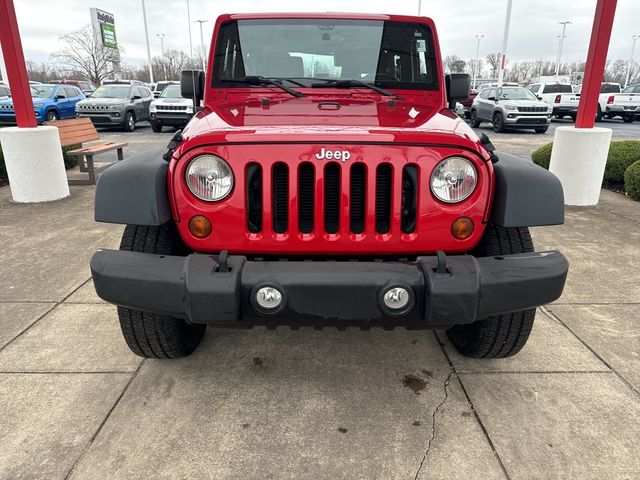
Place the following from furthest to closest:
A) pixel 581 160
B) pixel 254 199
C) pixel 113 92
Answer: pixel 113 92
pixel 581 160
pixel 254 199

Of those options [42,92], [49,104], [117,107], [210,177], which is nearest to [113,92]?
[117,107]

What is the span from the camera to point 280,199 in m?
2.27

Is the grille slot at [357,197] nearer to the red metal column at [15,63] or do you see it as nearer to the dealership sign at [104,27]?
the red metal column at [15,63]

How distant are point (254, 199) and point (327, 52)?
157 cm

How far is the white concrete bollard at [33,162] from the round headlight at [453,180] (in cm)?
593

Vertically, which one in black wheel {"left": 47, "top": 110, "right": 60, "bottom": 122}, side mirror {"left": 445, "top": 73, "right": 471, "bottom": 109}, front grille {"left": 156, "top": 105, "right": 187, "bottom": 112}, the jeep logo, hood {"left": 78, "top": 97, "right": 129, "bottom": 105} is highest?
side mirror {"left": 445, "top": 73, "right": 471, "bottom": 109}

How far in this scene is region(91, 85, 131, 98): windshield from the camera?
54.1 feet

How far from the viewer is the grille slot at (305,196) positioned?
2.20m

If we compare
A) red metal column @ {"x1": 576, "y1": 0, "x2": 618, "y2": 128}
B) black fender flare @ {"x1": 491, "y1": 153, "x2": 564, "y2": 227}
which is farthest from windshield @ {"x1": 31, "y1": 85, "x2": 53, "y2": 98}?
black fender flare @ {"x1": 491, "y1": 153, "x2": 564, "y2": 227}

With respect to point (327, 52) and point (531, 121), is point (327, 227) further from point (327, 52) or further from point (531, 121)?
point (531, 121)

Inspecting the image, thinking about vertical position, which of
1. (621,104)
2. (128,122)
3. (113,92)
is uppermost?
(113,92)

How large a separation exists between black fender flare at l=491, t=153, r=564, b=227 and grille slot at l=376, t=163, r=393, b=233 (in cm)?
50

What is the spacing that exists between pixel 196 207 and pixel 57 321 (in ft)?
6.03

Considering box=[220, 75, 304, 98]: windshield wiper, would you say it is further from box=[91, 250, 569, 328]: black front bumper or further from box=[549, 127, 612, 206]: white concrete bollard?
box=[549, 127, 612, 206]: white concrete bollard
